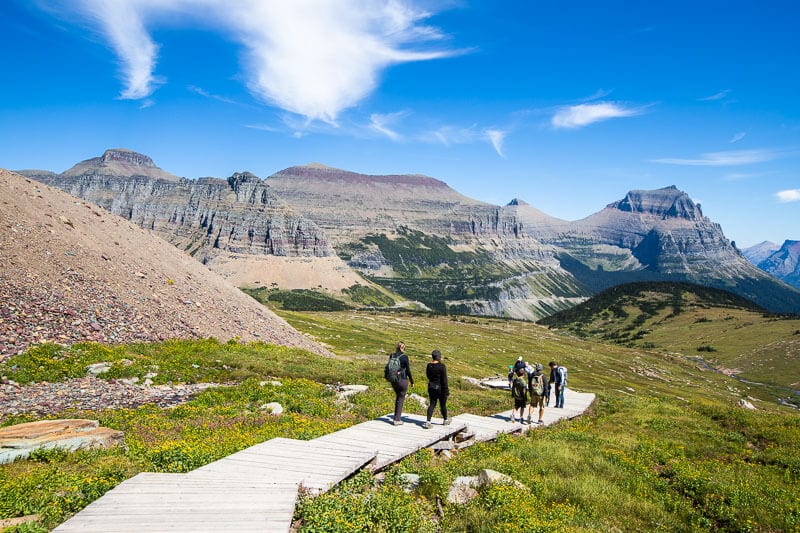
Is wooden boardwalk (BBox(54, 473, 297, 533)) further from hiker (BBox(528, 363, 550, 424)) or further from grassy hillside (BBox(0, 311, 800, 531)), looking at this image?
hiker (BBox(528, 363, 550, 424))

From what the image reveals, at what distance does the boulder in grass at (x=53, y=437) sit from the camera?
13742 millimetres

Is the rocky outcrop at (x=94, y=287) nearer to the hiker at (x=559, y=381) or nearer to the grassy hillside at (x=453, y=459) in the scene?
the grassy hillside at (x=453, y=459)

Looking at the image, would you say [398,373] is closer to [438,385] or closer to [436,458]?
[438,385]

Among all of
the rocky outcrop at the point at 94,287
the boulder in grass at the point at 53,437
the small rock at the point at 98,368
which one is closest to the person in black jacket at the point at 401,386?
the boulder in grass at the point at 53,437

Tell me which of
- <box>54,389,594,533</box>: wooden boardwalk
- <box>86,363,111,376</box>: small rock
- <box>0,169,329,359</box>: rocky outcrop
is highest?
<box>0,169,329,359</box>: rocky outcrop

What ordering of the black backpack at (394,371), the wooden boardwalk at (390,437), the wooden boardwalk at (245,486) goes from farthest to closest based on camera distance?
the black backpack at (394,371), the wooden boardwalk at (390,437), the wooden boardwalk at (245,486)

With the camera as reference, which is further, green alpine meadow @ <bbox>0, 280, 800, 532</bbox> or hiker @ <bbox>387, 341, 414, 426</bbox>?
hiker @ <bbox>387, 341, 414, 426</bbox>

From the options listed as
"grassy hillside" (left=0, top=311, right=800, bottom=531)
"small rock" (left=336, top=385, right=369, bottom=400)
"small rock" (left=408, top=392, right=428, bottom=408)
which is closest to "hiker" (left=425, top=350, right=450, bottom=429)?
"grassy hillside" (left=0, top=311, right=800, bottom=531)

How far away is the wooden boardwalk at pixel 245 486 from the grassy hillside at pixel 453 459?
25.7 inches

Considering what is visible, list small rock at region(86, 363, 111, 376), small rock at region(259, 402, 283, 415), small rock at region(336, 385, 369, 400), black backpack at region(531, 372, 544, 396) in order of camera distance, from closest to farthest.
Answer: small rock at region(259, 402, 283, 415) → black backpack at region(531, 372, 544, 396) → small rock at region(86, 363, 111, 376) → small rock at region(336, 385, 369, 400)

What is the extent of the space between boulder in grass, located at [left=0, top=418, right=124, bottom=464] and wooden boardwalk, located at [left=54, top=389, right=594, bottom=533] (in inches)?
211

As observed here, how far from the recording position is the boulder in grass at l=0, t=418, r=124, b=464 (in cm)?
1374

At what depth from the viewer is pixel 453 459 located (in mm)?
16188

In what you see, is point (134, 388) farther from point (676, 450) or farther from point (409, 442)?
point (676, 450)
